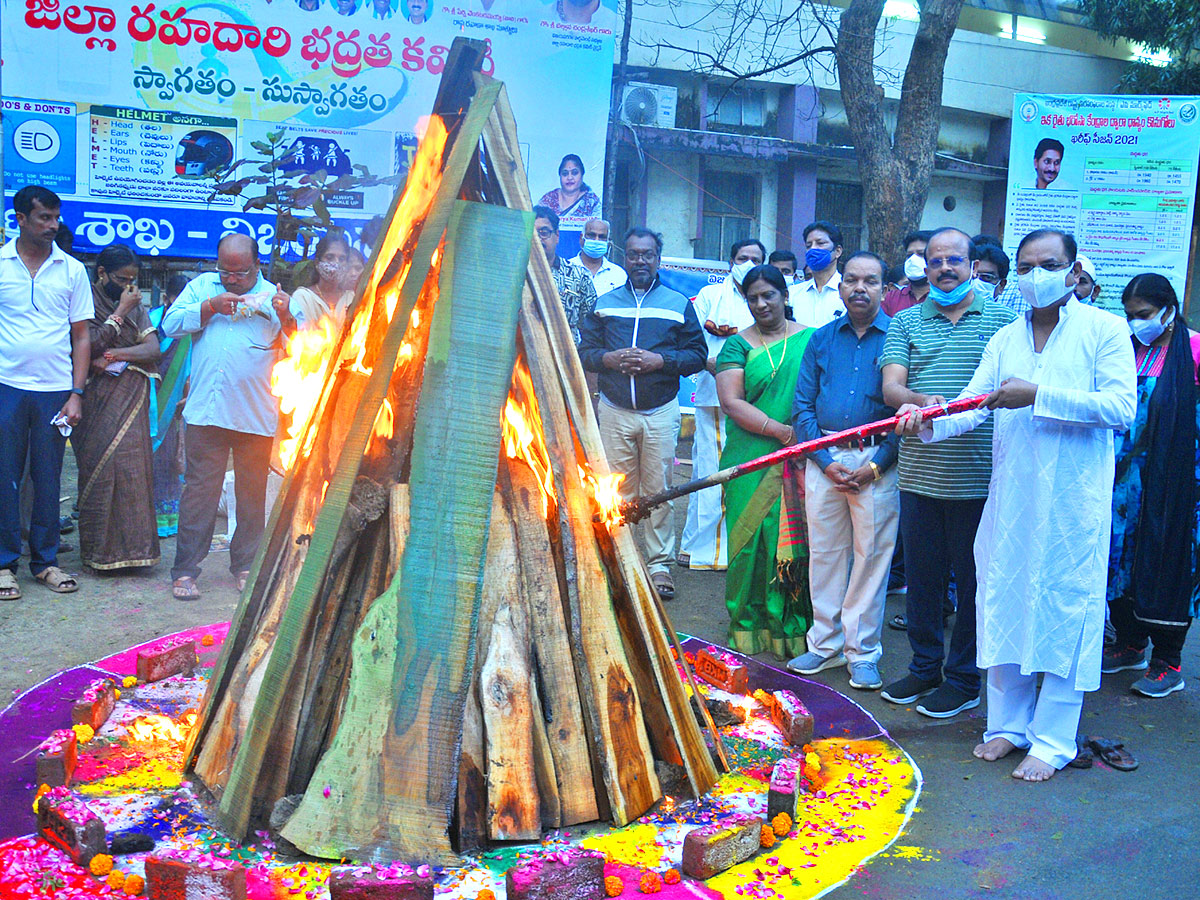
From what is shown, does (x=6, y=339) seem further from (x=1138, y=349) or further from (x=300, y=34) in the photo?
(x=1138, y=349)

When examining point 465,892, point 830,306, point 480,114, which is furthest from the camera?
point 830,306

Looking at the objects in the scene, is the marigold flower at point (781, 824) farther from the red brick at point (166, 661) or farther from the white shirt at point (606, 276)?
the white shirt at point (606, 276)

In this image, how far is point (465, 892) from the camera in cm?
320

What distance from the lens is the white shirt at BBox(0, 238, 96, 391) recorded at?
6.35 m

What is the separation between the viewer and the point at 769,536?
598cm

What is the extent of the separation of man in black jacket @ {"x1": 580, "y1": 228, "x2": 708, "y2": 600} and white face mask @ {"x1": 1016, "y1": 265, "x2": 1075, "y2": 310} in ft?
9.18

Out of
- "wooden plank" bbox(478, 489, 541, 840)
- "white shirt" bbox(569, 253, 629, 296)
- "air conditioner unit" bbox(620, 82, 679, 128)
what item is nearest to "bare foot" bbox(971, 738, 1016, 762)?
"wooden plank" bbox(478, 489, 541, 840)

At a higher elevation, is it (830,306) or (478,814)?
(830,306)

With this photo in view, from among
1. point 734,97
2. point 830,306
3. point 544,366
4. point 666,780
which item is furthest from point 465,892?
point 734,97

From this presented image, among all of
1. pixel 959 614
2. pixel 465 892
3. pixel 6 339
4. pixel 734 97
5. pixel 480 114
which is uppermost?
pixel 734 97

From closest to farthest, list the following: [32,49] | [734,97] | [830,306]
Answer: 1. [830,306]
2. [32,49]
3. [734,97]

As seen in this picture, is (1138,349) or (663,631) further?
(1138,349)

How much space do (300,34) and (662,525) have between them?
23.0 feet

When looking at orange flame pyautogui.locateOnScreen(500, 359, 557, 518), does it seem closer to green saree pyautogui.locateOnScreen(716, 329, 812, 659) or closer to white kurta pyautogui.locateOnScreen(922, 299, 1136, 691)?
white kurta pyautogui.locateOnScreen(922, 299, 1136, 691)
